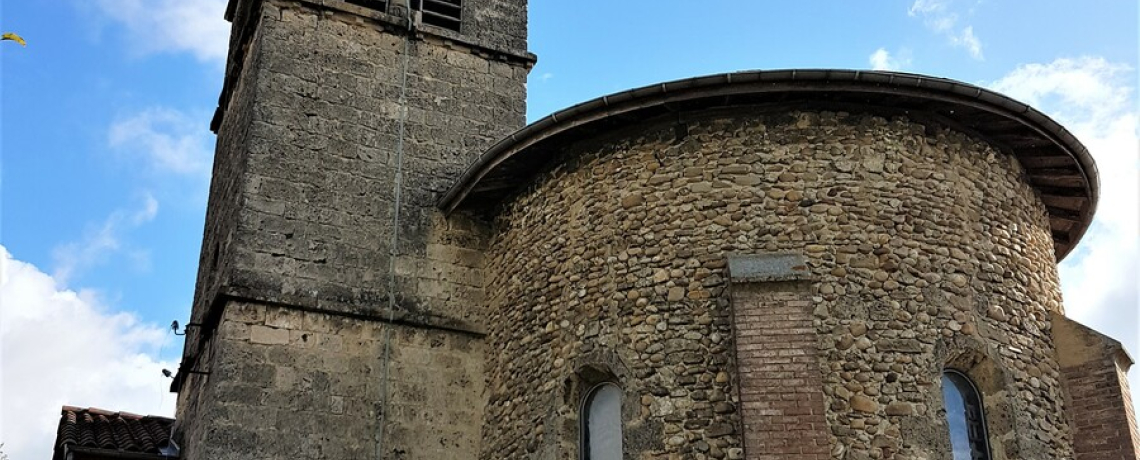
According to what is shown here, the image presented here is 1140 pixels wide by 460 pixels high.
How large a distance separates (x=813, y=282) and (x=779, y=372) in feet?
3.40

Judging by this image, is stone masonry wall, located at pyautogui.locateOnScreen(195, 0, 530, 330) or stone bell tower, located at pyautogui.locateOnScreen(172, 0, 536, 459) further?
stone masonry wall, located at pyautogui.locateOnScreen(195, 0, 530, 330)

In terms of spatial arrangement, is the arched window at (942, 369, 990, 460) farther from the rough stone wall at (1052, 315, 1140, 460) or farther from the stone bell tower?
the stone bell tower

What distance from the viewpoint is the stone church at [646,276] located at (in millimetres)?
9336

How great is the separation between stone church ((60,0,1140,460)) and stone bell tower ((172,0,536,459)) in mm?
32

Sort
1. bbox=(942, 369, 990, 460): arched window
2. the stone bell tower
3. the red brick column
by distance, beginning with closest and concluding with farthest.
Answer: the red brick column → bbox=(942, 369, 990, 460): arched window → the stone bell tower

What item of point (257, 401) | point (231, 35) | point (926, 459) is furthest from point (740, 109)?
point (231, 35)

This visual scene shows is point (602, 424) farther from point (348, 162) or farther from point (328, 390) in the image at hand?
point (348, 162)

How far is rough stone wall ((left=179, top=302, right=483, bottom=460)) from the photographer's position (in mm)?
10695

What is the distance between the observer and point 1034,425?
9523mm

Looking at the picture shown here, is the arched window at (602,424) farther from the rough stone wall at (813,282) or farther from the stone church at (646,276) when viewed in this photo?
the rough stone wall at (813,282)

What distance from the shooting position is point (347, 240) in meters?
12.0

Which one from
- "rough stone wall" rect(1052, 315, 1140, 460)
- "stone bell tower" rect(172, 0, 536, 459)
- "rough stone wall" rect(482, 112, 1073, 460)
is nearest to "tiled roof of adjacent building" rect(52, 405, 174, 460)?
"stone bell tower" rect(172, 0, 536, 459)

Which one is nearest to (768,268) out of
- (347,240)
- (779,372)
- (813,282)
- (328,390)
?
(813,282)

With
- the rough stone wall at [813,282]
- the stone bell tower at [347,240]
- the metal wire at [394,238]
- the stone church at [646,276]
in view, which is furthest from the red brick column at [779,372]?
the metal wire at [394,238]
